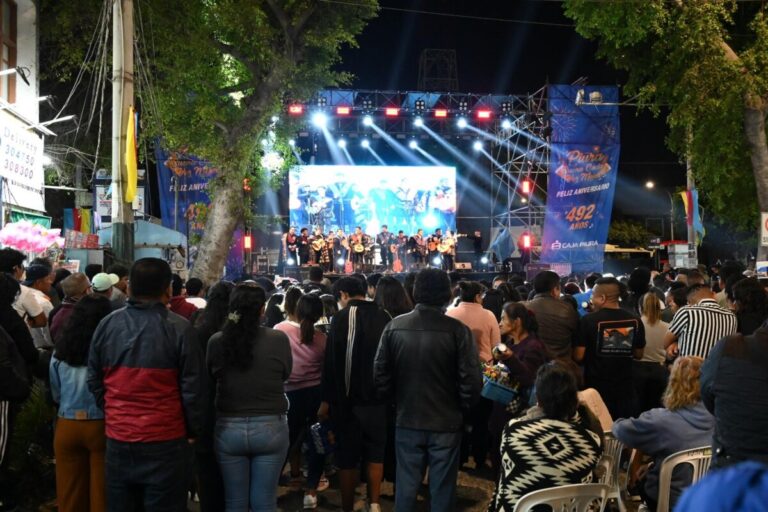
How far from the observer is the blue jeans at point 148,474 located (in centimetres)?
361

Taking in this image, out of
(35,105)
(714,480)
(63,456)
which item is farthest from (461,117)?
(714,480)

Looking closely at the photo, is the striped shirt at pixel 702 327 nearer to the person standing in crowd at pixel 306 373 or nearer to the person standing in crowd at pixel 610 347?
the person standing in crowd at pixel 610 347

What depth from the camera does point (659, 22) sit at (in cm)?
1518

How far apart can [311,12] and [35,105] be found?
6.36 m

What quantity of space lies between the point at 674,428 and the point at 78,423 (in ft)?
11.6

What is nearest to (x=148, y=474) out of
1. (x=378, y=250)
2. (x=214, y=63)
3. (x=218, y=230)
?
(x=218, y=230)

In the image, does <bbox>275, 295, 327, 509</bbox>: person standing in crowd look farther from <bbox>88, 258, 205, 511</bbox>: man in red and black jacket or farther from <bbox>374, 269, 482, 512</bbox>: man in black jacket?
<bbox>88, 258, 205, 511</bbox>: man in red and black jacket

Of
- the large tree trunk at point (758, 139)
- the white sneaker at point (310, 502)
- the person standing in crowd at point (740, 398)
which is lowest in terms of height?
the white sneaker at point (310, 502)

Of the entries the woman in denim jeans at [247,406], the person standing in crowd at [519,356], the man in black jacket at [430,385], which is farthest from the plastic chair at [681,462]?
the woman in denim jeans at [247,406]

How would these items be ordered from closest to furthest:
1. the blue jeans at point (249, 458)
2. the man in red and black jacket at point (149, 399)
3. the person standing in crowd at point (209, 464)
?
the man in red and black jacket at point (149, 399) → the blue jeans at point (249, 458) → the person standing in crowd at point (209, 464)

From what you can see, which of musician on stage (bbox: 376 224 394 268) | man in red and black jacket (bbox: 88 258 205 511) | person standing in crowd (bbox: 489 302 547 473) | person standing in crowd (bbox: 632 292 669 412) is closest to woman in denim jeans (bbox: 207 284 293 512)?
man in red and black jacket (bbox: 88 258 205 511)

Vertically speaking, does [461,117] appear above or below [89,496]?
above

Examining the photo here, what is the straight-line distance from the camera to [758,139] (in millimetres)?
15211

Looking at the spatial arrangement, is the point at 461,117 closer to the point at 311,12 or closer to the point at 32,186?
the point at 311,12
